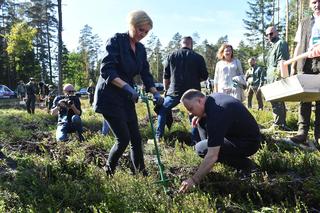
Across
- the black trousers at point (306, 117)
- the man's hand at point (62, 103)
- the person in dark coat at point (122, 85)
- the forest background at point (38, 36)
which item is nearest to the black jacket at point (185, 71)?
the black trousers at point (306, 117)

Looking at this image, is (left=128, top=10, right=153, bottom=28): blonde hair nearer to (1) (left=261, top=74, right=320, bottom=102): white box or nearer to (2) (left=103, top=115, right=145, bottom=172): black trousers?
(2) (left=103, top=115, right=145, bottom=172): black trousers

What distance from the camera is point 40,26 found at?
50312 mm

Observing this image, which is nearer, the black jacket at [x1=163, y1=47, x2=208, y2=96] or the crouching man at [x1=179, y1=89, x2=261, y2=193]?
the crouching man at [x1=179, y1=89, x2=261, y2=193]

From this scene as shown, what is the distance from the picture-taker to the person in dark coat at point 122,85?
152 inches

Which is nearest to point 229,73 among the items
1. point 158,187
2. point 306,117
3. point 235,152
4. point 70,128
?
point 306,117

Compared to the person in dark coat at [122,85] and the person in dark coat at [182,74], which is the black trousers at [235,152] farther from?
the person in dark coat at [182,74]

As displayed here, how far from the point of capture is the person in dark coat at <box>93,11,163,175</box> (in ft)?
12.7

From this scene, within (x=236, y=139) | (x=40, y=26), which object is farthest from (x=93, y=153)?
(x=40, y=26)

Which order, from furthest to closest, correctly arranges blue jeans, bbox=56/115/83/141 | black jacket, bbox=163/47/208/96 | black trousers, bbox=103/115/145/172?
blue jeans, bbox=56/115/83/141, black jacket, bbox=163/47/208/96, black trousers, bbox=103/115/145/172

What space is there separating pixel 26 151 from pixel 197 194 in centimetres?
367

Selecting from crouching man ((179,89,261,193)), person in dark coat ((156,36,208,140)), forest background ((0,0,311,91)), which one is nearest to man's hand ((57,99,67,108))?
person in dark coat ((156,36,208,140))

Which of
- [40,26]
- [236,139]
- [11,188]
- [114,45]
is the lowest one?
[11,188]

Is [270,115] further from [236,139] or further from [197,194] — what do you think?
[197,194]

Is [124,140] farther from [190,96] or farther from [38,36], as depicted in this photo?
[38,36]
